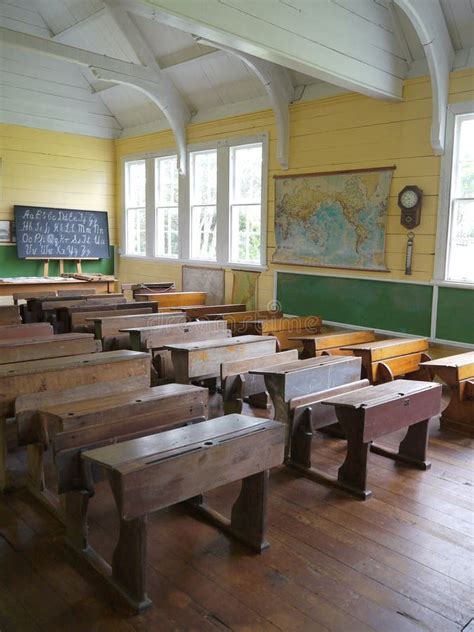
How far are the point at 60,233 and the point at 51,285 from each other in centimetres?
122

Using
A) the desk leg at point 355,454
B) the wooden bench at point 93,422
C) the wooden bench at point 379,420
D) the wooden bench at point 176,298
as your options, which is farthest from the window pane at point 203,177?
the desk leg at point 355,454

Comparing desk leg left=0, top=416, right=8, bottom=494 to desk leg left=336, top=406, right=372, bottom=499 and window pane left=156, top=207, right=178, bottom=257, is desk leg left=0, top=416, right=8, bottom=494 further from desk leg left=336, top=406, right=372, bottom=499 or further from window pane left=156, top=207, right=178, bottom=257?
window pane left=156, top=207, right=178, bottom=257

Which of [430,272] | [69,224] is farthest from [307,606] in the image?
[69,224]

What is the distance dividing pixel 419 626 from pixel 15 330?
351cm

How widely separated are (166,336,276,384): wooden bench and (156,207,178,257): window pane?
4709mm

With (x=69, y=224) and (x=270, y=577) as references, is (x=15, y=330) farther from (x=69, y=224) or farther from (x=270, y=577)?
(x=69, y=224)

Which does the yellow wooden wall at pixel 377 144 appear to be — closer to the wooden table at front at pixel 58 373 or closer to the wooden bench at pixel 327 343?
the wooden bench at pixel 327 343

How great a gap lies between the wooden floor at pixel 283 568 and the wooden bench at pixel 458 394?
111 centimetres

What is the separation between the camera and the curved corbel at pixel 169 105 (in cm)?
727

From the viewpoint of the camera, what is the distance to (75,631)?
6.33ft

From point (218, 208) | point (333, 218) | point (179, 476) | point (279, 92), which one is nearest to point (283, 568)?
point (179, 476)

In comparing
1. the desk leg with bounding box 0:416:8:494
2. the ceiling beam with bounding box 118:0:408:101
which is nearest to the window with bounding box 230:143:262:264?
the ceiling beam with bounding box 118:0:408:101

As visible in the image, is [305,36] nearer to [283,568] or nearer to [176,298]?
[283,568]

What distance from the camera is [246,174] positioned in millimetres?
7383
